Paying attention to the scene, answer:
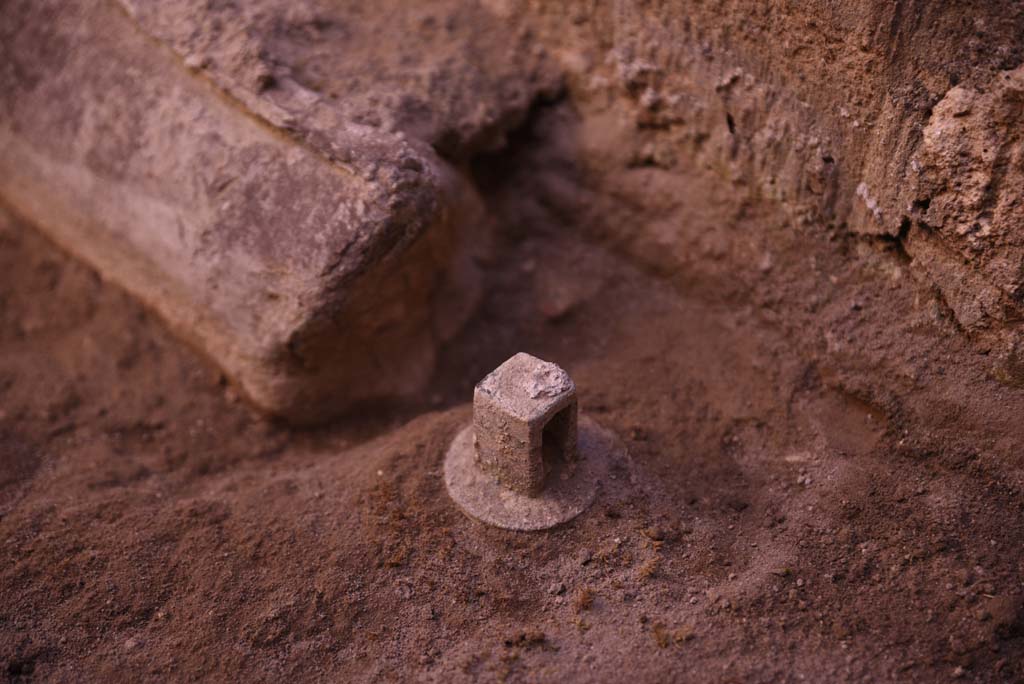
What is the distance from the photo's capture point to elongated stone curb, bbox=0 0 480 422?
121 inches

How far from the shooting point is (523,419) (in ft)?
8.60

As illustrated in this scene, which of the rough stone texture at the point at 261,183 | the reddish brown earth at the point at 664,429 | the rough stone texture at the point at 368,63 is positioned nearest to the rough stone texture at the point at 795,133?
the reddish brown earth at the point at 664,429

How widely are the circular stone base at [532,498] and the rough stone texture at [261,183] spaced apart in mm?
594

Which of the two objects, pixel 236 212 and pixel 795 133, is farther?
pixel 236 212

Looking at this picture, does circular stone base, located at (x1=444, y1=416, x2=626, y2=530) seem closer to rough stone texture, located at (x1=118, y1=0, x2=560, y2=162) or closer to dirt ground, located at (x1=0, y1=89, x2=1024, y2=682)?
dirt ground, located at (x1=0, y1=89, x2=1024, y2=682)

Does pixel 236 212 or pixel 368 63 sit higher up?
pixel 368 63

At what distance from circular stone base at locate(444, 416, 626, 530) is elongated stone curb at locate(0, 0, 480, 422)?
59 cm

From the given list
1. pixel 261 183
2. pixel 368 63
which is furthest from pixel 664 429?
pixel 368 63

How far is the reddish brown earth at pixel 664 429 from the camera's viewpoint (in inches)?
103

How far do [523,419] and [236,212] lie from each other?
1220mm

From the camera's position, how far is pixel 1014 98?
2.55 meters

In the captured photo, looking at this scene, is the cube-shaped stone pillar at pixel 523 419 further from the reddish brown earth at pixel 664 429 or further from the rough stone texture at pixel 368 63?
the rough stone texture at pixel 368 63

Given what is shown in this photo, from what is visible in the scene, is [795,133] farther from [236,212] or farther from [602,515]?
[236,212]

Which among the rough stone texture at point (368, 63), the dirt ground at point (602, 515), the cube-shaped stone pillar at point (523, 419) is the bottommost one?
the dirt ground at point (602, 515)
